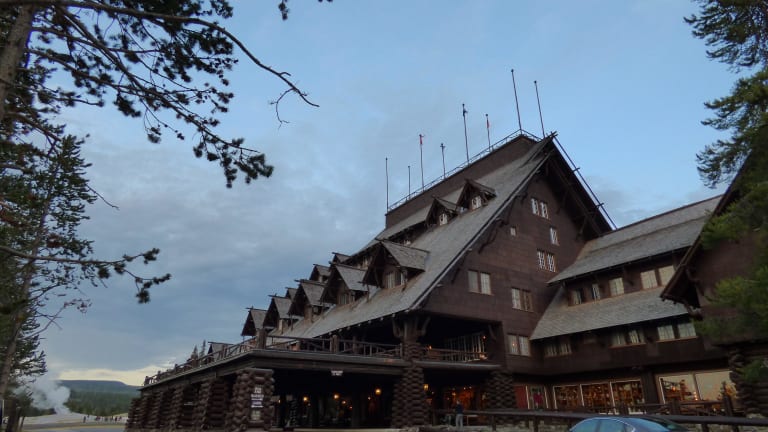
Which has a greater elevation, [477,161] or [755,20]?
[477,161]

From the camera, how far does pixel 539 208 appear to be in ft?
117

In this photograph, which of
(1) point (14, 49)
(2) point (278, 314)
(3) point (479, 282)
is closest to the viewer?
(1) point (14, 49)

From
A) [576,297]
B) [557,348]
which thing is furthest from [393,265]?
[576,297]

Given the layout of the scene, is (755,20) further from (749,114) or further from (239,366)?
(239,366)

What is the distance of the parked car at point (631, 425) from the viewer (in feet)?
31.4

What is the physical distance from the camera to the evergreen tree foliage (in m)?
12.9

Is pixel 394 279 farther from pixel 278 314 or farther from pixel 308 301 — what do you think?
pixel 278 314

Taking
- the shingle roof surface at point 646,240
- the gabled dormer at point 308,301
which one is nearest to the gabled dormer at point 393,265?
the gabled dormer at point 308,301

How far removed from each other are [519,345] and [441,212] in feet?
42.0

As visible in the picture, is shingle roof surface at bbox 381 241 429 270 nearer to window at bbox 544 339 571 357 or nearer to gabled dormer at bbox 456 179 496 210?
gabled dormer at bbox 456 179 496 210

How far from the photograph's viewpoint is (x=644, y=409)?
2430 centimetres

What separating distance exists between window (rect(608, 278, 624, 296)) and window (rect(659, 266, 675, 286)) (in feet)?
7.61

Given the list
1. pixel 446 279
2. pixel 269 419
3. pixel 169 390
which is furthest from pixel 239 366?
pixel 169 390

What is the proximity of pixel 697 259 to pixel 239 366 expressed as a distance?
21423 mm
